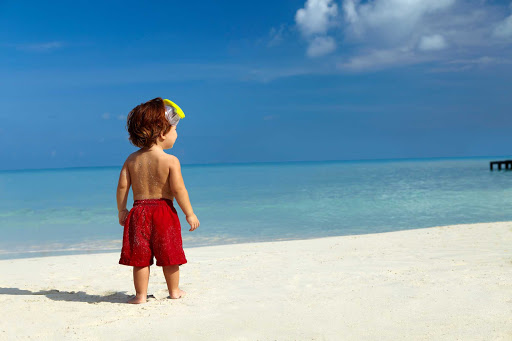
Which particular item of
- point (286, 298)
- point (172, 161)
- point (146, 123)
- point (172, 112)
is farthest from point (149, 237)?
point (286, 298)

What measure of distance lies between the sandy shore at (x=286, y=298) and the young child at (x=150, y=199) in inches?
14.1

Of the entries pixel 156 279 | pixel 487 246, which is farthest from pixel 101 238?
pixel 487 246

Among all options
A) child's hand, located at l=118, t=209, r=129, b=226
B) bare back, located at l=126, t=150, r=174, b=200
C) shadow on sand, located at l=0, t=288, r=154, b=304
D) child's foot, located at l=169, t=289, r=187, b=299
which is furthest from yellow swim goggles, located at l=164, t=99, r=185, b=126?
shadow on sand, located at l=0, t=288, r=154, b=304

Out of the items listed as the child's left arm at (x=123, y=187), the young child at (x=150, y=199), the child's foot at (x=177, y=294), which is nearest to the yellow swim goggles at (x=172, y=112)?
the young child at (x=150, y=199)

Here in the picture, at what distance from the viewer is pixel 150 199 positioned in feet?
13.1

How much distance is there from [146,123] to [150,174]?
43 cm

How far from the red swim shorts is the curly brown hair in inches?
22.0

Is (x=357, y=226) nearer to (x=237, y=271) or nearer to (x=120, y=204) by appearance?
(x=237, y=271)

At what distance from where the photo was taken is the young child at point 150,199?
3.93 meters

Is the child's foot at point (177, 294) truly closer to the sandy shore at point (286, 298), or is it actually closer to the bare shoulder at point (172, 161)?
the sandy shore at point (286, 298)

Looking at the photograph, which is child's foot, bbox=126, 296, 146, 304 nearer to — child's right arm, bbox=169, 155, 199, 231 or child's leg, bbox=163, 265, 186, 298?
child's leg, bbox=163, 265, 186, 298

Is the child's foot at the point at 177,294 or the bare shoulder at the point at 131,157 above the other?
the bare shoulder at the point at 131,157

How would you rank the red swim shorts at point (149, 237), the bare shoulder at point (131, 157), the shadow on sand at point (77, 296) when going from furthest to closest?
the shadow on sand at point (77, 296), the bare shoulder at point (131, 157), the red swim shorts at point (149, 237)

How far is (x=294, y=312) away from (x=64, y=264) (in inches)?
178
